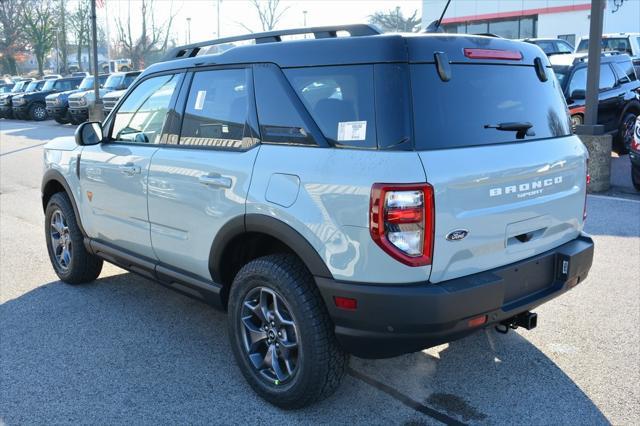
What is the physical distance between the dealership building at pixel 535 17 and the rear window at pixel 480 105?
35.3 m

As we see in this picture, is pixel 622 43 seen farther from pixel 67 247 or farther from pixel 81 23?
pixel 81 23

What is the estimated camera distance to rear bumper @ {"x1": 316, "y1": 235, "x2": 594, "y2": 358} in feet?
9.11

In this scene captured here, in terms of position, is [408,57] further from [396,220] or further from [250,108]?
[250,108]

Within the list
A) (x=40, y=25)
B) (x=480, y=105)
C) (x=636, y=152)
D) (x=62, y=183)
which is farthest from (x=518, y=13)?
(x=40, y=25)

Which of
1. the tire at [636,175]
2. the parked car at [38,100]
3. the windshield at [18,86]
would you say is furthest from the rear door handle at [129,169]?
the windshield at [18,86]

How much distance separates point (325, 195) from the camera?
2938 millimetres

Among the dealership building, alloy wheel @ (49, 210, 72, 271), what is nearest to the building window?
the dealership building

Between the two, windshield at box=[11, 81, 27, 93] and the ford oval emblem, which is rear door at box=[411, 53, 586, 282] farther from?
windshield at box=[11, 81, 27, 93]

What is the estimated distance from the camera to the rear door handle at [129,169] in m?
4.22

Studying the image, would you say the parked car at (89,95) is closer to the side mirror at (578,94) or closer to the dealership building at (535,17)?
the side mirror at (578,94)

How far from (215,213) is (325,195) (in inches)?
34.5

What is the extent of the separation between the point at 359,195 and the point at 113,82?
73.7 feet

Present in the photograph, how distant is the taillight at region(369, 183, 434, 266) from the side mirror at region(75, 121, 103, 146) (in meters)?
2.77

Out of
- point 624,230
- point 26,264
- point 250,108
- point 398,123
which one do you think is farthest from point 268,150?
point 624,230
